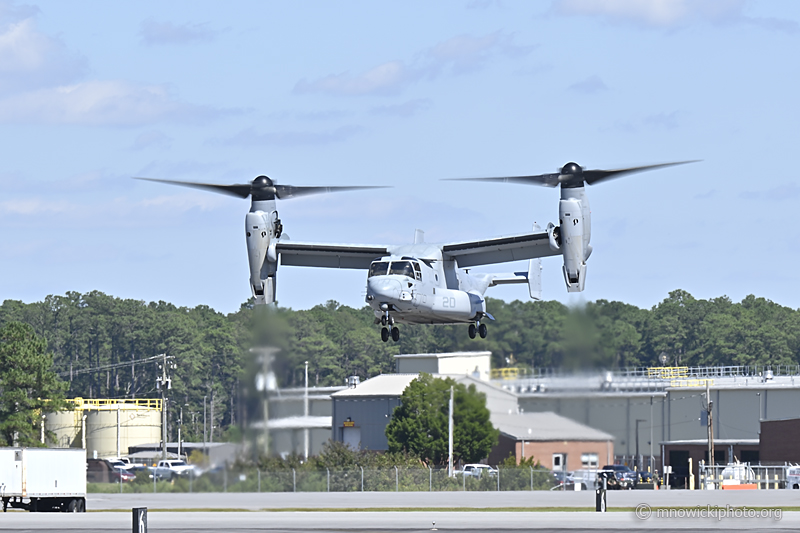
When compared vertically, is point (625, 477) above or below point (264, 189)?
below

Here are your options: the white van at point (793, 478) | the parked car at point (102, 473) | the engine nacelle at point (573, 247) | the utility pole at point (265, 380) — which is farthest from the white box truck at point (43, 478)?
the white van at point (793, 478)

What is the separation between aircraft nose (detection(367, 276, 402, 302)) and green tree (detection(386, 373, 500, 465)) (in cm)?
2159

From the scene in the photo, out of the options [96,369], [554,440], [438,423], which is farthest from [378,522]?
[96,369]

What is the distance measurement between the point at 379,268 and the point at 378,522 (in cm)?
884

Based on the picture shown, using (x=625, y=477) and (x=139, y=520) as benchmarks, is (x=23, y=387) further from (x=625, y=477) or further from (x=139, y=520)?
(x=139, y=520)

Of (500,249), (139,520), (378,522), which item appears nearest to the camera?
(139,520)

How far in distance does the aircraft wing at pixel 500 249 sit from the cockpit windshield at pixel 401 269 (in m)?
3.90

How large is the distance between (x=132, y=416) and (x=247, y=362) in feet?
168

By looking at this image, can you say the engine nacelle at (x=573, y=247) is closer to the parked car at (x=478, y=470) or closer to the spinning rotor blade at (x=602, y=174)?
the spinning rotor blade at (x=602, y=174)

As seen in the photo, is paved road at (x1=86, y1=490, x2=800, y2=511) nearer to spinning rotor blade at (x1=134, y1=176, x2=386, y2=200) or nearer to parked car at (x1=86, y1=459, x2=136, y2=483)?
parked car at (x1=86, y1=459, x2=136, y2=483)

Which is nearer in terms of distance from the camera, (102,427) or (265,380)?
(265,380)

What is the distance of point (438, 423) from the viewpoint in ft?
216

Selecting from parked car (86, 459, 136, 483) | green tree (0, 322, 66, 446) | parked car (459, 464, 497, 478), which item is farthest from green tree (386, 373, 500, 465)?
green tree (0, 322, 66, 446)

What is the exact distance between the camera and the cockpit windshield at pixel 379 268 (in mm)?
37872
